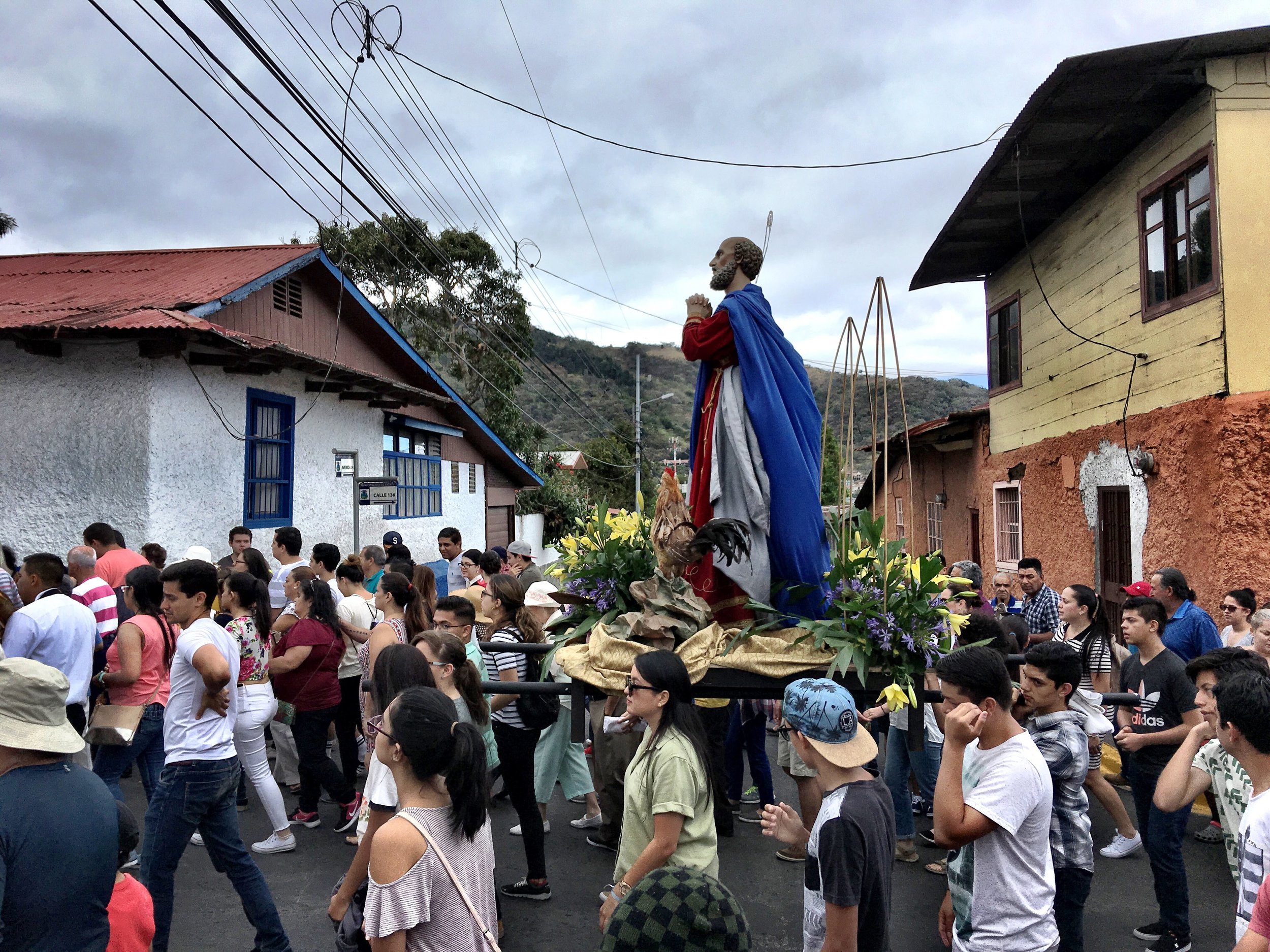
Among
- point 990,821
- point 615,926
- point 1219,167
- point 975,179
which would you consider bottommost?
point 990,821

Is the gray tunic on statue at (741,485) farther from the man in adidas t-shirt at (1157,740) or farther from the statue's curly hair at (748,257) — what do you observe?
the man in adidas t-shirt at (1157,740)

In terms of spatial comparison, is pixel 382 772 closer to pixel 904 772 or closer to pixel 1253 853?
pixel 1253 853

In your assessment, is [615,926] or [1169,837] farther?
[1169,837]

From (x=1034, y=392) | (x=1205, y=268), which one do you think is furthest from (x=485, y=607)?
(x=1034, y=392)

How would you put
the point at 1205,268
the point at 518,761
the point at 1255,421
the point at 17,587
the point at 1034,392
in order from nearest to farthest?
the point at 518,761, the point at 17,587, the point at 1255,421, the point at 1205,268, the point at 1034,392

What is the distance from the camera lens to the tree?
24672mm

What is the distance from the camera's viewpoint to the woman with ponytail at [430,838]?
2453 mm

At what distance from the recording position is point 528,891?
4875 mm

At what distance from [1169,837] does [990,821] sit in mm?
1999

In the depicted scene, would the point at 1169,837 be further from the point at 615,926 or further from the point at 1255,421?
the point at 1255,421

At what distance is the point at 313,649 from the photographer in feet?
18.7

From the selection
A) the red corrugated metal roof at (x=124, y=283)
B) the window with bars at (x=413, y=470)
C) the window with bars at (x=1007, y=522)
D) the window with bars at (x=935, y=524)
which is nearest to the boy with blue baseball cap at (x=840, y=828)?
the red corrugated metal roof at (x=124, y=283)

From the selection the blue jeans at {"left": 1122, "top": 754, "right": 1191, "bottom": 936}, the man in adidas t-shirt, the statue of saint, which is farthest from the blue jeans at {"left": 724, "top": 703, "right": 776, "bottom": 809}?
the statue of saint

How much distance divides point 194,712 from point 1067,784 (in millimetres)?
3735
